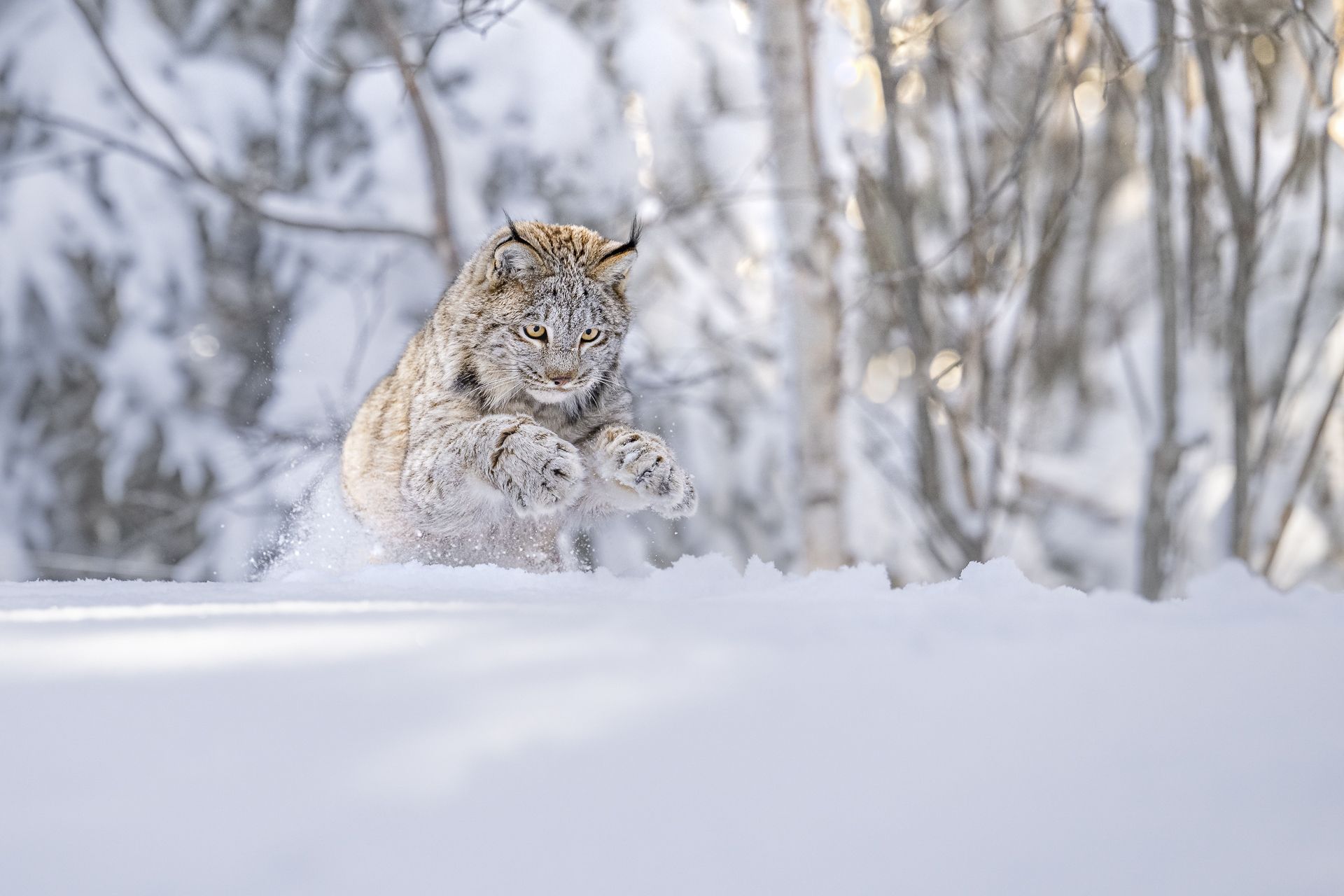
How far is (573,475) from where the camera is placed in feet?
8.38

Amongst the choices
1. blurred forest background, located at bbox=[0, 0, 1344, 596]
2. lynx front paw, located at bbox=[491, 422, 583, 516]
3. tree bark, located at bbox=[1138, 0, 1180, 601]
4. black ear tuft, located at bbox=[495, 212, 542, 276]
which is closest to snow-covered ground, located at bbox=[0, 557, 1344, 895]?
lynx front paw, located at bbox=[491, 422, 583, 516]

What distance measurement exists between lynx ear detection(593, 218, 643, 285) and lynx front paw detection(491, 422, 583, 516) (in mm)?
585

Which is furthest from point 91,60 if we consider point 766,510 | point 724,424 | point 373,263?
point 766,510

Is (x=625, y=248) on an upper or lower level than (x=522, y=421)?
upper

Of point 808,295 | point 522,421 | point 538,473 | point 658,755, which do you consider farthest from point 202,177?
point 658,755

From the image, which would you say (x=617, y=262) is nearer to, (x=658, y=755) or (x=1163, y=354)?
(x=658, y=755)

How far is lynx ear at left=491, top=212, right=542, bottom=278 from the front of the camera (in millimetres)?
2930

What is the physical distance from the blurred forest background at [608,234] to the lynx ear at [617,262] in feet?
9.69

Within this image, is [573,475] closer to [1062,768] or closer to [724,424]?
[1062,768]

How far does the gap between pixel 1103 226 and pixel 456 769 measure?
8.36 meters

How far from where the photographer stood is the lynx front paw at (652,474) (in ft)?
8.66

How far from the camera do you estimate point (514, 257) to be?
296 centimetres

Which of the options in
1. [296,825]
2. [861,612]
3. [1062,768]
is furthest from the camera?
[861,612]

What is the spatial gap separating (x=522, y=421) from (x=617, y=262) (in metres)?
0.53
